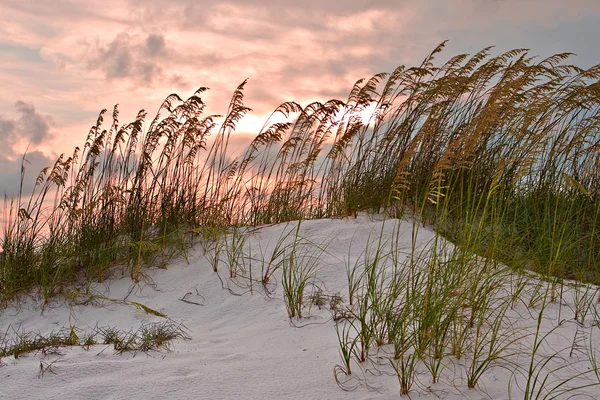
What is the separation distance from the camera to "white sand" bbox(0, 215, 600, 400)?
2.59m

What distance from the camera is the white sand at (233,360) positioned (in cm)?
259

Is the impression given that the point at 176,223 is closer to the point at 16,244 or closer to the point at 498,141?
the point at 16,244

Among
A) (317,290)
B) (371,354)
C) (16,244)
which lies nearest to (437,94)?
(317,290)

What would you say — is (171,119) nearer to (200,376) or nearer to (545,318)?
(200,376)

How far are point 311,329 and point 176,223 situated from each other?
2362 millimetres

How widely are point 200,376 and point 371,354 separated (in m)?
0.87

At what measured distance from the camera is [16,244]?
16.8ft

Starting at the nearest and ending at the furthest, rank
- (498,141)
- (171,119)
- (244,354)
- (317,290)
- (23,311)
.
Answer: (244,354)
(317,290)
(23,311)
(171,119)
(498,141)

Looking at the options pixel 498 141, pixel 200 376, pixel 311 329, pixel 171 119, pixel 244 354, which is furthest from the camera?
pixel 498 141

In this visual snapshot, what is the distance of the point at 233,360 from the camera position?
3.02m

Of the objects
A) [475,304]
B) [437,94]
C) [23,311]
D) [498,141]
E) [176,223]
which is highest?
[437,94]

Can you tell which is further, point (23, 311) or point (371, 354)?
point (23, 311)

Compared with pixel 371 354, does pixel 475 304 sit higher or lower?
higher

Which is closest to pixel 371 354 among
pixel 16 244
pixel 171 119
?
pixel 171 119
